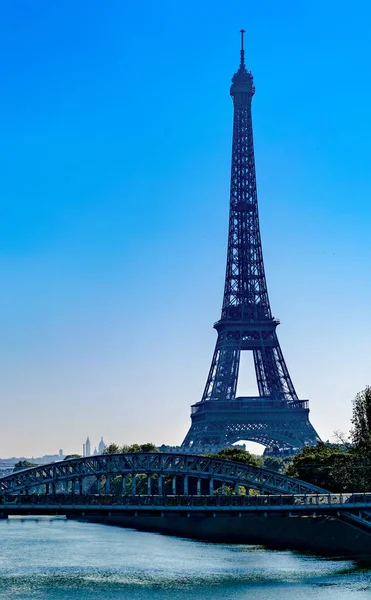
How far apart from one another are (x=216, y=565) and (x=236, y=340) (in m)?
85.0

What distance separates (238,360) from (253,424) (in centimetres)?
914

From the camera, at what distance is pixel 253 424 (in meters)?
148

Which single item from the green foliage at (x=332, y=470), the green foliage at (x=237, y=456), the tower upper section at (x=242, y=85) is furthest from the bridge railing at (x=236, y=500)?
the tower upper section at (x=242, y=85)

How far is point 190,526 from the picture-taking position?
94.2 m

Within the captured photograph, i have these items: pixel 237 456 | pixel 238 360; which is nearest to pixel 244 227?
pixel 238 360

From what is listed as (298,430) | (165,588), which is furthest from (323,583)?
(298,430)

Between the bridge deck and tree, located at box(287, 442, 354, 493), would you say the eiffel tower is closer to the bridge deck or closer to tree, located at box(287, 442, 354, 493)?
tree, located at box(287, 442, 354, 493)

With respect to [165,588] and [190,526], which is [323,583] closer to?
[165,588]

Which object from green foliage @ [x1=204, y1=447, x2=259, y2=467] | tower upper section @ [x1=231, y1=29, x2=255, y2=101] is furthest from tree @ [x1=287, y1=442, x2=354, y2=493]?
tower upper section @ [x1=231, y1=29, x2=255, y2=101]

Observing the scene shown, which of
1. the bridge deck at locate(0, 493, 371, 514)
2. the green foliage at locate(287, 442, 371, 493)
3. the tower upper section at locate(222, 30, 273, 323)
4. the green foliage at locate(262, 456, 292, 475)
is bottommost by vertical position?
the bridge deck at locate(0, 493, 371, 514)

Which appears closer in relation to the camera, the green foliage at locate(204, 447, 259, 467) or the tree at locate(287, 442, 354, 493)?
the tree at locate(287, 442, 354, 493)

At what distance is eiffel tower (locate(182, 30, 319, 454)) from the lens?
481 feet

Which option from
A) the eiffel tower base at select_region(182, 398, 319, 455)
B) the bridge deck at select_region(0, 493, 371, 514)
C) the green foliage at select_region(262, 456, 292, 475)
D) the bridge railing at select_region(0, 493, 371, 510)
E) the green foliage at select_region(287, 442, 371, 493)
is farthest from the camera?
the eiffel tower base at select_region(182, 398, 319, 455)

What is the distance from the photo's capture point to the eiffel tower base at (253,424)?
146 metres
